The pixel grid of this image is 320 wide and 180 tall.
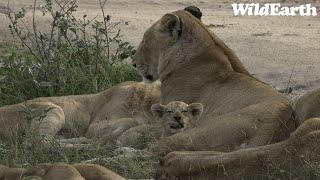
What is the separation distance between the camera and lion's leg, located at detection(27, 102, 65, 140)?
913 cm

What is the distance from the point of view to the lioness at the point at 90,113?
30.7 ft

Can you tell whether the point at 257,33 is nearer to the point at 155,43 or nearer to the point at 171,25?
the point at 155,43

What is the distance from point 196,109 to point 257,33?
6.20 m

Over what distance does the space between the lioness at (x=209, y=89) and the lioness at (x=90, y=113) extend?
28 cm

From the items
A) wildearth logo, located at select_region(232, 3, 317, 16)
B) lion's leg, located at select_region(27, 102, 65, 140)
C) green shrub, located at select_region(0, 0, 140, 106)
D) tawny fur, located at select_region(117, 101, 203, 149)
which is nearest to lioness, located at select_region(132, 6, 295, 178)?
tawny fur, located at select_region(117, 101, 203, 149)

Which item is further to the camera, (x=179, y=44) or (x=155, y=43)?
(x=155, y=43)

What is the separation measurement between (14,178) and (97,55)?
13.8 ft

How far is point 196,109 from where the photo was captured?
8.48 metres

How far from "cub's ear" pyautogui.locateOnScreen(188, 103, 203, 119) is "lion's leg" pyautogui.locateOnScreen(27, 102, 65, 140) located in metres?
1.18

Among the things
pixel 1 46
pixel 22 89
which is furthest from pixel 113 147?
A: pixel 1 46

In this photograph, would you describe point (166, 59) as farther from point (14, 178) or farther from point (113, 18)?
point (113, 18)

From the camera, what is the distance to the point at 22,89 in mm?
10367

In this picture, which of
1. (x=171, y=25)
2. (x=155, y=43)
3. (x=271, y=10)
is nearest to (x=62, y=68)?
(x=155, y=43)

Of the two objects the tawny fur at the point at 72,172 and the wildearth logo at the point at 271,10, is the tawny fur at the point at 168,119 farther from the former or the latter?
the wildearth logo at the point at 271,10
